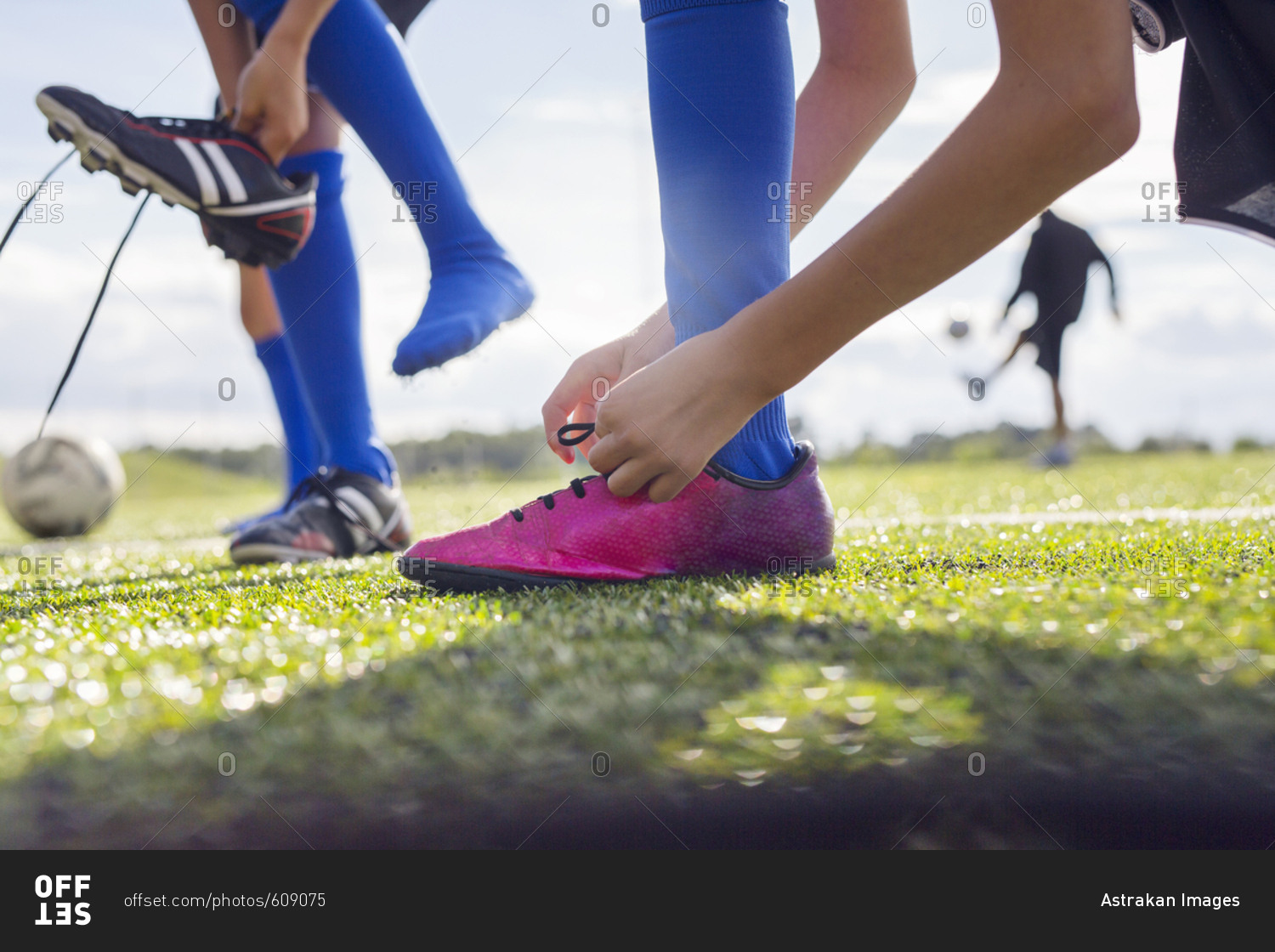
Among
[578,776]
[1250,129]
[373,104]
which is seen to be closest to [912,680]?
[578,776]

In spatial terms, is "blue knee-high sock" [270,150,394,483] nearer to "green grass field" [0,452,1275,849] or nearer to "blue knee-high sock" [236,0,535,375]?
"blue knee-high sock" [236,0,535,375]

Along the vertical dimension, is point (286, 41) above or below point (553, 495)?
above

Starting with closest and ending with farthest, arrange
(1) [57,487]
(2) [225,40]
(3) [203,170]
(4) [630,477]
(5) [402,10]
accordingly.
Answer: (4) [630,477]
(3) [203,170]
(2) [225,40]
(5) [402,10]
(1) [57,487]

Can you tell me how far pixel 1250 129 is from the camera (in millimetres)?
1020

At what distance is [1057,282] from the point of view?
579 centimetres

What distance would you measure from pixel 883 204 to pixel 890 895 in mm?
512

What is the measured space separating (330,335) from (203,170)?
462 millimetres

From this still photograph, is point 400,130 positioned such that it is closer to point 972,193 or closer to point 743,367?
point 743,367

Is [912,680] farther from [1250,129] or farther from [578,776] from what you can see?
[1250,129]

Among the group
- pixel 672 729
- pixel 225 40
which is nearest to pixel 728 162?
pixel 672 729

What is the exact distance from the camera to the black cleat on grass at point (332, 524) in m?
1.54

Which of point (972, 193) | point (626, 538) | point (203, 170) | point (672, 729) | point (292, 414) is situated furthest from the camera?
point (292, 414)

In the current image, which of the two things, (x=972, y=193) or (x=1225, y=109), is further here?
(x=1225, y=109)

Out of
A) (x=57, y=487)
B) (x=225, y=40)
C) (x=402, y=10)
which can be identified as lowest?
(x=57, y=487)
